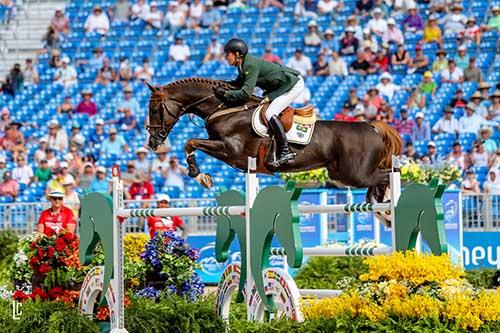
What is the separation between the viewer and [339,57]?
74.3 feet

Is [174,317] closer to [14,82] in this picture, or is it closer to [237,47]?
[237,47]

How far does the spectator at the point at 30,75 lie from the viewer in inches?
997

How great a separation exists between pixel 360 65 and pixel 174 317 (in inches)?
525

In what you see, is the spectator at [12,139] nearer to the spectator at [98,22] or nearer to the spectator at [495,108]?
the spectator at [98,22]

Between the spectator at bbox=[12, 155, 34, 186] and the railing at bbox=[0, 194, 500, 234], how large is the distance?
131 inches

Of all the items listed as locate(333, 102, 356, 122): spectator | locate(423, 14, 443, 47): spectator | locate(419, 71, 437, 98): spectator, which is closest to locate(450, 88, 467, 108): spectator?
locate(419, 71, 437, 98): spectator

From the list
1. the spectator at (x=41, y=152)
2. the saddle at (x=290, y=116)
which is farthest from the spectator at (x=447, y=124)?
the saddle at (x=290, y=116)

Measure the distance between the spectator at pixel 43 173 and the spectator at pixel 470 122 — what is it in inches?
274

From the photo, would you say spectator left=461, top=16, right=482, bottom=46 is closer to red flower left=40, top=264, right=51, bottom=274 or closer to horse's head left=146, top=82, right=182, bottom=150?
horse's head left=146, top=82, right=182, bottom=150

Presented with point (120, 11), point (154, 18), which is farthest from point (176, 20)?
point (120, 11)

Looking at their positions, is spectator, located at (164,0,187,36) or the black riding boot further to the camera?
spectator, located at (164,0,187,36)

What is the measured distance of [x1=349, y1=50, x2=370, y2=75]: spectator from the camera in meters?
22.1

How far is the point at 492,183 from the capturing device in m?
17.5

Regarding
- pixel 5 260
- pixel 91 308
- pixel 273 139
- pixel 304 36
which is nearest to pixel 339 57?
pixel 304 36
